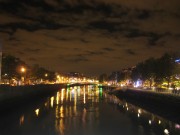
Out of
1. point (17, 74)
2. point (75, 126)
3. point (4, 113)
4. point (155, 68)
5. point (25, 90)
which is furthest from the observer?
point (17, 74)

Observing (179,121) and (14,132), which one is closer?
(14,132)

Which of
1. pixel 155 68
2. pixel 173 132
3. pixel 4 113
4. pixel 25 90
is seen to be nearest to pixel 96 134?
pixel 173 132

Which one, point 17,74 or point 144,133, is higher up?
point 17,74

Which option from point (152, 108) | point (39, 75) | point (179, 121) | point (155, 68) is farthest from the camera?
point (39, 75)

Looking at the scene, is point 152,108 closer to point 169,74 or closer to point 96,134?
point 96,134

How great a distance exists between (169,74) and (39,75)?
93524mm

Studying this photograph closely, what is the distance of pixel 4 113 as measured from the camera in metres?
44.2

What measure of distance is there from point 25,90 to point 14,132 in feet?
126

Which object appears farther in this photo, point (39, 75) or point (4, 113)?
point (39, 75)

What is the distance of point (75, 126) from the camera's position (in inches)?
1344

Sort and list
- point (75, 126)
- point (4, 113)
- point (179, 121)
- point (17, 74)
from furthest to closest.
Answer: point (17, 74), point (4, 113), point (179, 121), point (75, 126)

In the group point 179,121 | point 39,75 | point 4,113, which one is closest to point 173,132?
point 179,121

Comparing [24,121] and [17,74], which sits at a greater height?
[17,74]

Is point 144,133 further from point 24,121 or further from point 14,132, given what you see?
point 24,121
